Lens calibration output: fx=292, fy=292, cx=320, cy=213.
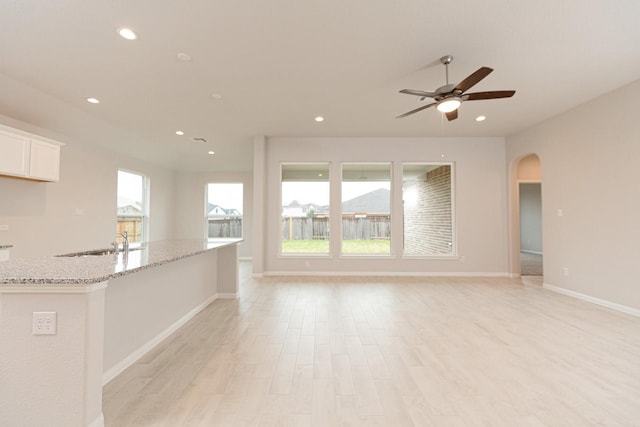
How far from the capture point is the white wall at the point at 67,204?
4.06 metres

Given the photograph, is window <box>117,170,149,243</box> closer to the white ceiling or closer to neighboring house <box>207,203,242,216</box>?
neighboring house <box>207,203,242,216</box>

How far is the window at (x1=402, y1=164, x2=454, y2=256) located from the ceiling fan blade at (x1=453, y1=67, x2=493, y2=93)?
3.31 meters

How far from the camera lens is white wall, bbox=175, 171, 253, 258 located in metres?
8.72

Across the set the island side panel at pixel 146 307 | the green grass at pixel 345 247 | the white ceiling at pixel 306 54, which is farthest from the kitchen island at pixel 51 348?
the green grass at pixel 345 247

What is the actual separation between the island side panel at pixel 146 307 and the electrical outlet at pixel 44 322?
611mm

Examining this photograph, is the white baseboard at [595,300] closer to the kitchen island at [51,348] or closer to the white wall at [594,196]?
the white wall at [594,196]

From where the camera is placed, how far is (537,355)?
246 centimetres

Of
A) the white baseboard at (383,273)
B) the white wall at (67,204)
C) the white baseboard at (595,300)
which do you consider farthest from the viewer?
the white baseboard at (383,273)

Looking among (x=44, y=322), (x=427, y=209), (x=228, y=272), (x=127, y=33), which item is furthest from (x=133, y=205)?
(x=427, y=209)

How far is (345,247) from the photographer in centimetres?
614

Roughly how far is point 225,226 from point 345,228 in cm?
439

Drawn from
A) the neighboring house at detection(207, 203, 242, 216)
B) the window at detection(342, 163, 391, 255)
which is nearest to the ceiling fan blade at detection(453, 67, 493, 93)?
the window at detection(342, 163, 391, 255)

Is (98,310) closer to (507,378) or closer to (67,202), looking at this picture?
(507,378)

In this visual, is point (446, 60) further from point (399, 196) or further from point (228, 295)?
point (228, 295)
